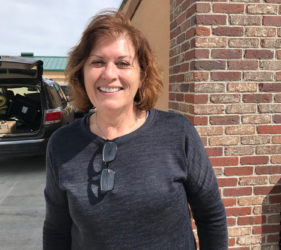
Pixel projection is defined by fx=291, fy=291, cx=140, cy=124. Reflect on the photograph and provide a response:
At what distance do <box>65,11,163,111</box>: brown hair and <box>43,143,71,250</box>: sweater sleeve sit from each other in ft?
1.33

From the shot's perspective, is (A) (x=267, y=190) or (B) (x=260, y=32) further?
(A) (x=267, y=190)

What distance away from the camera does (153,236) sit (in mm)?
1264

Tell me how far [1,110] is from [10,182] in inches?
100

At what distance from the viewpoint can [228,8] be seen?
7.50 feet

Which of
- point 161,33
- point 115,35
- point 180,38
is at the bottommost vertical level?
point 115,35

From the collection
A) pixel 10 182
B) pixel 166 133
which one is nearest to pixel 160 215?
pixel 166 133

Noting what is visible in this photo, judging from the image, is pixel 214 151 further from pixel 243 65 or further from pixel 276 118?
pixel 243 65

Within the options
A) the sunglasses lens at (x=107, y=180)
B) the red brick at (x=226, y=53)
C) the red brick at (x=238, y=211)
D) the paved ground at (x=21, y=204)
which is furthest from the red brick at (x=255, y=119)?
the paved ground at (x=21, y=204)

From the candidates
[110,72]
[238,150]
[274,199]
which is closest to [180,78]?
[238,150]

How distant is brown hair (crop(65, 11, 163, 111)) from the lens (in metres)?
1.35

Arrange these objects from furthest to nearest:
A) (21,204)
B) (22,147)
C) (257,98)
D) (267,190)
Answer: (22,147) → (21,204) → (267,190) → (257,98)

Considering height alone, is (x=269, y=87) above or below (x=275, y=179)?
above

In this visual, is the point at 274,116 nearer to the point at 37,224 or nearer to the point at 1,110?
the point at 37,224

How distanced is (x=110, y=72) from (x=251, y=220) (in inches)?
75.5
